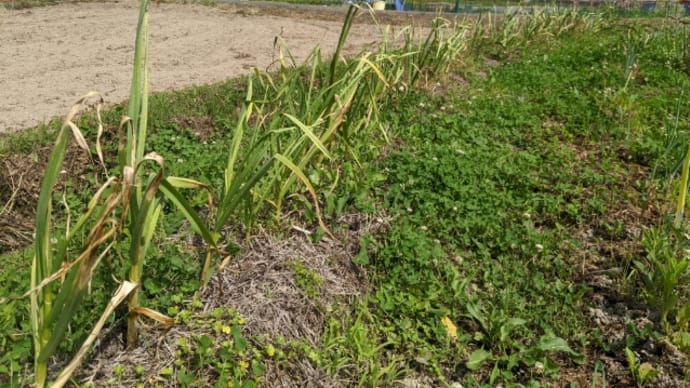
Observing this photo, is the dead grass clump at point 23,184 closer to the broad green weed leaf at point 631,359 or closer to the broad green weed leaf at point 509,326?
the broad green weed leaf at point 509,326

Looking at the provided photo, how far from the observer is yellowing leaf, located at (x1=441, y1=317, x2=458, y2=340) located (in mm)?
1968

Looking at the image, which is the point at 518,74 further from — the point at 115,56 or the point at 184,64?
the point at 115,56

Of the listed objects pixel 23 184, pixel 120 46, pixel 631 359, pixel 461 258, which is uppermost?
pixel 120 46

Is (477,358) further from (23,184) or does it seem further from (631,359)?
(23,184)

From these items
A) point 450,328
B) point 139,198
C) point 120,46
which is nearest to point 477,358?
point 450,328

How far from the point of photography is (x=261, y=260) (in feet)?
6.65

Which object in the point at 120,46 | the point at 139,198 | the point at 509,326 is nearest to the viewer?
the point at 139,198

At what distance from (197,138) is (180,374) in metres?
2.14

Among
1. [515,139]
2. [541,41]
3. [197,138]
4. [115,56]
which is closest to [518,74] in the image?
[515,139]

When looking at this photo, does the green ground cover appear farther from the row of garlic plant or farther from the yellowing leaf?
the row of garlic plant

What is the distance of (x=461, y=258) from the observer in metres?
2.32

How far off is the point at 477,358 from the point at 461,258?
0.57 m

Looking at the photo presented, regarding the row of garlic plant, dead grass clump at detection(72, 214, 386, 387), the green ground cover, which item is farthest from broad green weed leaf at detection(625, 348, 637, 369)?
the row of garlic plant

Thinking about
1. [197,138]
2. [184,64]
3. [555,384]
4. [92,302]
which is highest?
[184,64]
